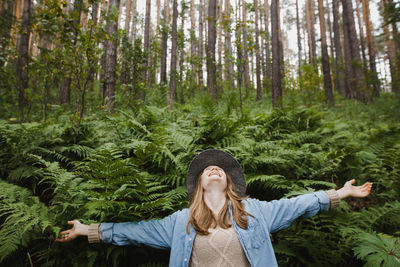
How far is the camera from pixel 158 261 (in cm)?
221

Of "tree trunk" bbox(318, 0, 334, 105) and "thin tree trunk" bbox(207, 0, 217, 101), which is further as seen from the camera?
"tree trunk" bbox(318, 0, 334, 105)

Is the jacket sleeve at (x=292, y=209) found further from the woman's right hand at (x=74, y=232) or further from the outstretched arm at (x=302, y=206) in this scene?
the woman's right hand at (x=74, y=232)

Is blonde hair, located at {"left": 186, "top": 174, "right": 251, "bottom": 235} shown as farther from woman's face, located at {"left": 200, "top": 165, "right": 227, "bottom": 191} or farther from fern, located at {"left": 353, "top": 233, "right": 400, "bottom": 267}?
fern, located at {"left": 353, "top": 233, "right": 400, "bottom": 267}

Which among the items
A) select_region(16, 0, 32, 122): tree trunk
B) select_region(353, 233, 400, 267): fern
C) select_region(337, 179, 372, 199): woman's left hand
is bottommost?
select_region(353, 233, 400, 267): fern

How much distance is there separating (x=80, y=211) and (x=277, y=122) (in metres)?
4.14

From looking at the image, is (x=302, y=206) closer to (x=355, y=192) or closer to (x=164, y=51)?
(x=355, y=192)

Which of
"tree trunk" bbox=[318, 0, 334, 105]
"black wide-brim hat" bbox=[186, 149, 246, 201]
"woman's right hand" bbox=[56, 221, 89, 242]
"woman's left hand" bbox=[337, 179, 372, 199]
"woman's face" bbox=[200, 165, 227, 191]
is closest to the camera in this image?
"woman's right hand" bbox=[56, 221, 89, 242]

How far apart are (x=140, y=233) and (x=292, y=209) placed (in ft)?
4.59

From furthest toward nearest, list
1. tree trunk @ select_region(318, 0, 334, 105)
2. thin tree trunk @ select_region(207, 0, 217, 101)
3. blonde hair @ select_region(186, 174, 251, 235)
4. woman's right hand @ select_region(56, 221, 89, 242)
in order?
tree trunk @ select_region(318, 0, 334, 105)
thin tree trunk @ select_region(207, 0, 217, 101)
blonde hair @ select_region(186, 174, 251, 235)
woman's right hand @ select_region(56, 221, 89, 242)

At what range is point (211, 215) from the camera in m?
1.97

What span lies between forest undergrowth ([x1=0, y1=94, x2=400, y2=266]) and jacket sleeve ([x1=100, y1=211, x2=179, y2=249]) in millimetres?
101

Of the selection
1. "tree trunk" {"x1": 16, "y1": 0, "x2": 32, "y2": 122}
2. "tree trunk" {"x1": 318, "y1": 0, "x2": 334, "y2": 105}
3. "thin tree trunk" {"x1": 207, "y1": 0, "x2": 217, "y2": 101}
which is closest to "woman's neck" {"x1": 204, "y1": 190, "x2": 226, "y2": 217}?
"tree trunk" {"x1": 16, "y1": 0, "x2": 32, "y2": 122}

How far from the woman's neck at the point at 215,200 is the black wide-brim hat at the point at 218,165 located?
23 cm

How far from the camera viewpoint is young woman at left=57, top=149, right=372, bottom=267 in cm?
178
